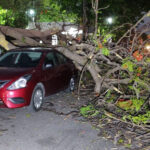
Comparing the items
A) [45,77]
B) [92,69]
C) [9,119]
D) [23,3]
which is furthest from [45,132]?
[23,3]

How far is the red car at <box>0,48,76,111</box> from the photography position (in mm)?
6418

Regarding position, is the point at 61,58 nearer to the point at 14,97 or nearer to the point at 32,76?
the point at 32,76

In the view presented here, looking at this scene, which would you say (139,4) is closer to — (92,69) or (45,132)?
(92,69)

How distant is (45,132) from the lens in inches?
214

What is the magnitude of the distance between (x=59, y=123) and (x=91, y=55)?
3.29 m

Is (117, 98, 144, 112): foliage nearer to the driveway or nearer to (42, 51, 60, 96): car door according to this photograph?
the driveway

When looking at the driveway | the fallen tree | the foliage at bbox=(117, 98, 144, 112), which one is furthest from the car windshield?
the foliage at bbox=(117, 98, 144, 112)

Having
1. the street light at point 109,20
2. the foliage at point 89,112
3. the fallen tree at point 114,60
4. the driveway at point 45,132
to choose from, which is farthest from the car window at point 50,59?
the street light at point 109,20

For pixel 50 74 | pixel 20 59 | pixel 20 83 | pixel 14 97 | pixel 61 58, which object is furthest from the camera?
pixel 61 58

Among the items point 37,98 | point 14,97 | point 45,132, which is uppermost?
point 14,97

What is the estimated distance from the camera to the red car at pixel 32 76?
21.1ft

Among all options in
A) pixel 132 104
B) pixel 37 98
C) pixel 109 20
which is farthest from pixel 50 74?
pixel 109 20

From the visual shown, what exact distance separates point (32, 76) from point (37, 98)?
26.2 inches

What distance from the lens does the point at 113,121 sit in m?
6.18
